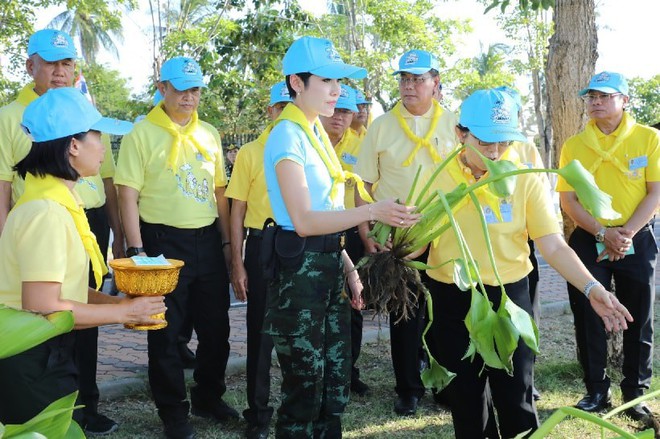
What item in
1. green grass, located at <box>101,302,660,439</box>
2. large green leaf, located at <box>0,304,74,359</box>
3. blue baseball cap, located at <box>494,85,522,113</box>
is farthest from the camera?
green grass, located at <box>101,302,660,439</box>

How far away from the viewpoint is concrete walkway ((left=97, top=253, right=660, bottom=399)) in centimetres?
535

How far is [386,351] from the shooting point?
6.57m

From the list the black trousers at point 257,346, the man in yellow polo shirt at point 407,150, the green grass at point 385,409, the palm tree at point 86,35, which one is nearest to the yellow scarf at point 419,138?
the man in yellow polo shirt at point 407,150

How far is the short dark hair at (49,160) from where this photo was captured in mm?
2693

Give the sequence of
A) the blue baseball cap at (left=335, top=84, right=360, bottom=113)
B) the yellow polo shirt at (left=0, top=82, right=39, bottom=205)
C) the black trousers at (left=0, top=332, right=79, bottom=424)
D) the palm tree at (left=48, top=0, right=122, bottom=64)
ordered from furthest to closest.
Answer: the palm tree at (left=48, top=0, right=122, bottom=64) → the blue baseball cap at (left=335, top=84, right=360, bottom=113) → the yellow polo shirt at (left=0, top=82, right=39, bottom=205) → the black trousers at (left=0, top=332, right=79, bottom=424)

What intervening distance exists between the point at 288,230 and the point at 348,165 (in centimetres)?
283

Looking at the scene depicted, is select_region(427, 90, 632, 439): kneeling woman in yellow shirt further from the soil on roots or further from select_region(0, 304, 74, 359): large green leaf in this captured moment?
select_region(0, 304, 74, 359): large green leaf

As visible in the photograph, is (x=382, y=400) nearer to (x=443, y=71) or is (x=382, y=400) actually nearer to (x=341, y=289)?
(x=341, y=289)

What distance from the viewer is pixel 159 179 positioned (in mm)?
4457

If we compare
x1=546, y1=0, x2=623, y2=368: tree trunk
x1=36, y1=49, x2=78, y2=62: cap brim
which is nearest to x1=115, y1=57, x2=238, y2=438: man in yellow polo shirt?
x1=36, y1=49, x2=78, y2=62: cap brim

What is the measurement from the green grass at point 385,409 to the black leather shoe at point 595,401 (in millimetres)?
118

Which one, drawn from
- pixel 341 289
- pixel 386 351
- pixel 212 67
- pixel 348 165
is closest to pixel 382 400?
pixel 386 351

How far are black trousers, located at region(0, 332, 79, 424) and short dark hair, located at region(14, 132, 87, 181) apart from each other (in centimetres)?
59

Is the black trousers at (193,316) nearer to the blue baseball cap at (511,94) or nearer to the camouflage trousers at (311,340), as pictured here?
the camouflage trousers at (311,340)
